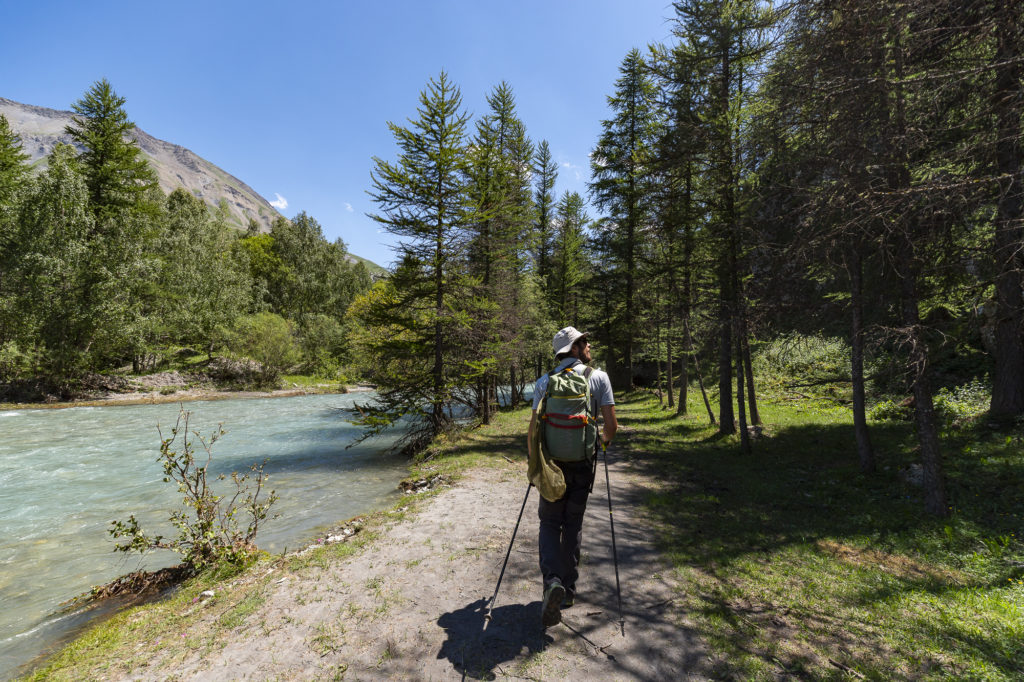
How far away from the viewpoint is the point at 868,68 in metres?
6.57

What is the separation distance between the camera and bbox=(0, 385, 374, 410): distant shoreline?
23.3 m

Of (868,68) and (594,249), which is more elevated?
(594,249)

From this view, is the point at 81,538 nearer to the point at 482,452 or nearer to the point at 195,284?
the point at 482,452

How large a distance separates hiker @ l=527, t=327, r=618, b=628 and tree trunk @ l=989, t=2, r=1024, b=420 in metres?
4.28

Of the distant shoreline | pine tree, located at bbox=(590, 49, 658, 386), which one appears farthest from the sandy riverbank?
the distant shoreline

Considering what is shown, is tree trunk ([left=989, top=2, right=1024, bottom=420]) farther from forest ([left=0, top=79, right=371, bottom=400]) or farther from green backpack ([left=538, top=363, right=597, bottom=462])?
forest ([left=0, top=79, right=371, bottom=400])

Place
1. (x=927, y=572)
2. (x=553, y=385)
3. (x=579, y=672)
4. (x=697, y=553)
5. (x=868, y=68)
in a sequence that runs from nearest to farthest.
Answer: (x=579, y=672)
(x=553, y=385)
(x=927, y=572)
(x=697, y=553)
(x=868, y=68)

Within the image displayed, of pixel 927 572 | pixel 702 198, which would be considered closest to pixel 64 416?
pixel 702 198

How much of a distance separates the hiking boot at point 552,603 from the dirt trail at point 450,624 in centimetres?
16

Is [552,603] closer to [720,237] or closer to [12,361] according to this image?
[720,237]

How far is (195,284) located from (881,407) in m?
47.5

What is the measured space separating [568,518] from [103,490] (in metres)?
12.7

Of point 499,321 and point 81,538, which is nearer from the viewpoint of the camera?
point 81,538

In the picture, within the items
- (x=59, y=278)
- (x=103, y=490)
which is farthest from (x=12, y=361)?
(x=103, y=490)
